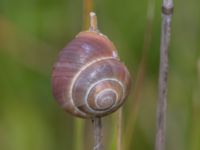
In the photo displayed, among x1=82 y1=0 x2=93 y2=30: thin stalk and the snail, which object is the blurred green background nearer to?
x1=82 y1=0 x2=93 y2=30: thin stalk

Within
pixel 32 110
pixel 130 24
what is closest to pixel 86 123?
pixel 32 110

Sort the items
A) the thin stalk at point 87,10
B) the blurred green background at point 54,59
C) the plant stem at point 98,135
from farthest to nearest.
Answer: the blurred green background at point 54,59 → the thin stalk at point 87,10 → the plant stem at point 98,135

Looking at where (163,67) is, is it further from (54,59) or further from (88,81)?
(54,59)

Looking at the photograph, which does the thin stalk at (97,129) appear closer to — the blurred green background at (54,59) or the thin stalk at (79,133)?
the thin stalk at (79,133)

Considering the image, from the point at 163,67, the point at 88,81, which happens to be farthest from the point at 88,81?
the point at 163,67

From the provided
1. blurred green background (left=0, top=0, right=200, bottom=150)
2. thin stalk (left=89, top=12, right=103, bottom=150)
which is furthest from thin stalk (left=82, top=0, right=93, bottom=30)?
blurred green background (left=0, top=0, right=200, bottom=150)

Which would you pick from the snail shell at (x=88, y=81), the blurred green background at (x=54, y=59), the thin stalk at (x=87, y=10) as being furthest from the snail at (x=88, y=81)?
the blurred green background at (x=54, y=59)
